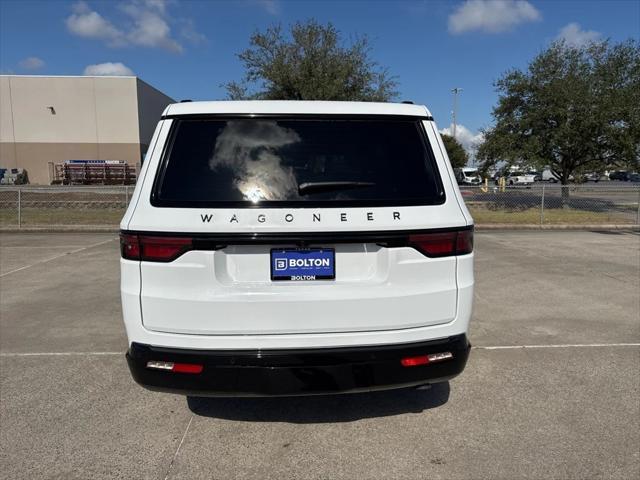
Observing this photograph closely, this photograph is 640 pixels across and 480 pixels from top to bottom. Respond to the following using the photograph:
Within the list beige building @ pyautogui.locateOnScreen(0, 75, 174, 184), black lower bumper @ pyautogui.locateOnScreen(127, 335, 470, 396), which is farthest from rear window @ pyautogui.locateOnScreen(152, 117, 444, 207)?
beige building @ pyautogui.locateOnScreen(0, 75, 174, 184)

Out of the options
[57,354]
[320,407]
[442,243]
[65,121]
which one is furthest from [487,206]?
[65,121]

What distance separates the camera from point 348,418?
A: 330 cm

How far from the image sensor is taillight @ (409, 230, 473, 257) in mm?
2594

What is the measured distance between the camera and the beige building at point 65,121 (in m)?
45.2

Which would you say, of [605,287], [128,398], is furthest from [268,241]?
[605,287]

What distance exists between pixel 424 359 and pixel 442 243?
645mm

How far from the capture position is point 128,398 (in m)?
3.58

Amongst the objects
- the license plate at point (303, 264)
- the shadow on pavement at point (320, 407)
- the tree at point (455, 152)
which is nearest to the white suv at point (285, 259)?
the license plate at point (303, 264)

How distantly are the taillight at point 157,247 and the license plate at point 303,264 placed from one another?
0.45 m

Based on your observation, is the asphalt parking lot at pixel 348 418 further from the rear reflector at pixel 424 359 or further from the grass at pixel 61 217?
the grass at pixel 61 217

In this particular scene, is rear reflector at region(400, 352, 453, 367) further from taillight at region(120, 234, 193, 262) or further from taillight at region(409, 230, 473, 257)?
taillight at region(120, 234, 193, 262)

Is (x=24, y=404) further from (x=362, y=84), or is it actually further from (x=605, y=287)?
(x=362, y=84)

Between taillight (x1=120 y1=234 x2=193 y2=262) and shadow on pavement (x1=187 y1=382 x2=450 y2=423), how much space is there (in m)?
1.40

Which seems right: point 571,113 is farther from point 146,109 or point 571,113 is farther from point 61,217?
point 146,109
